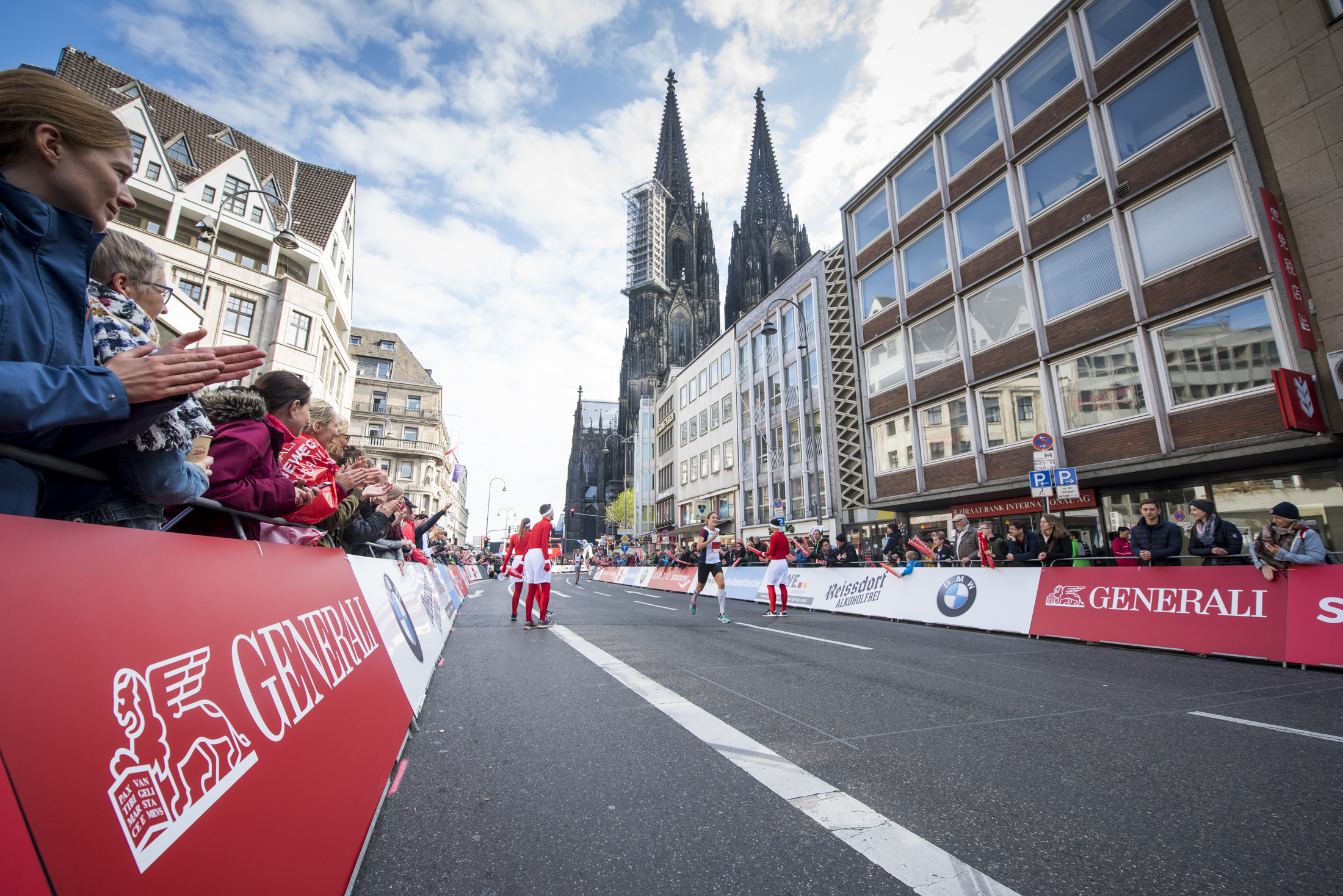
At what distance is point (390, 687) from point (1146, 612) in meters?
8.93

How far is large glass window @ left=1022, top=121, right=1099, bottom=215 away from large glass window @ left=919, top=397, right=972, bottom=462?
20.7 feet

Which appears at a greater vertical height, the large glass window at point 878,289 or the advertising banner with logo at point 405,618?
the large glass window at point 878,289

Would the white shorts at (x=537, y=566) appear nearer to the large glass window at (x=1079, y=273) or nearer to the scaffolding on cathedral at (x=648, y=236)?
the large glass window at (x=1079, y=273)

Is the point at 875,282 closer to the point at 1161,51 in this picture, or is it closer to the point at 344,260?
the point at 1161,51

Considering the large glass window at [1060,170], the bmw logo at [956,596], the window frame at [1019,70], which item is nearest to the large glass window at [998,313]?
the large glass window at [1060,170]

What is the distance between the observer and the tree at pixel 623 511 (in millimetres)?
83488

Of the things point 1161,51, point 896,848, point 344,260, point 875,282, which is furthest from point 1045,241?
point 344,260

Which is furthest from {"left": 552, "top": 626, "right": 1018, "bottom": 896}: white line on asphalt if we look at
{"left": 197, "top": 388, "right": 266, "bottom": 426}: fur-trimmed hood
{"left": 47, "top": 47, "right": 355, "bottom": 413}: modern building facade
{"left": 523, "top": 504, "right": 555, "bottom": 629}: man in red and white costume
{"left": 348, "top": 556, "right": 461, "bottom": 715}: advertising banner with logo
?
{"left": 47, "top": 47, "right": 355, "bottom": 413}: modern building facade

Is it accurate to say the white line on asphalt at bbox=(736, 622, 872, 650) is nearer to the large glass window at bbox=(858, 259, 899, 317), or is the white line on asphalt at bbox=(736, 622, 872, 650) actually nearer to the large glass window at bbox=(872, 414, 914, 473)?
the large glass window at bbox=(872, 414, 914, 473)

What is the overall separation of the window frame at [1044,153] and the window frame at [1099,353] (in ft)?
14.3

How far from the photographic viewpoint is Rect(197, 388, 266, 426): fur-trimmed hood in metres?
2.83

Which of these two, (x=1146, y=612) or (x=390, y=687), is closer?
(x=390, y=687)

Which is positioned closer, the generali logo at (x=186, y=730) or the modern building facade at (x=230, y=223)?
the generali logo at (x=186, y=730)

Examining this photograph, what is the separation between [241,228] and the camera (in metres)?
31.4
